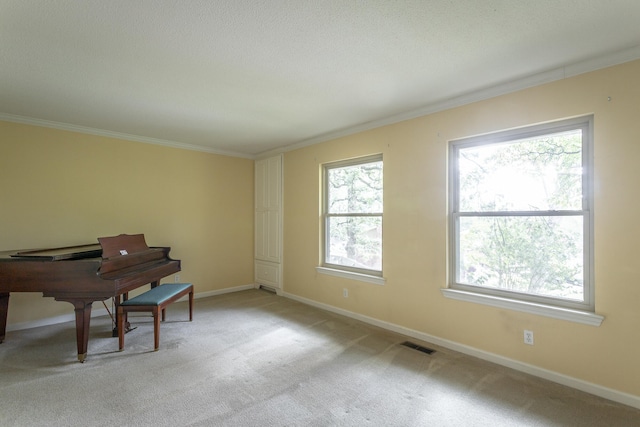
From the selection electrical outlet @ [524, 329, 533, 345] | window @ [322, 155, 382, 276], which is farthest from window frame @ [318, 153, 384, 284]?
electrical outlet @ [524, 329, 533, 345]

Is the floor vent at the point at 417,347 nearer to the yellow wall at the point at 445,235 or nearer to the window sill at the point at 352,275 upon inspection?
the yellow wall at the point at 445,235

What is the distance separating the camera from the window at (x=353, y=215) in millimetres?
3627

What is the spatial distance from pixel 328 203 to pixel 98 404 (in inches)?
122

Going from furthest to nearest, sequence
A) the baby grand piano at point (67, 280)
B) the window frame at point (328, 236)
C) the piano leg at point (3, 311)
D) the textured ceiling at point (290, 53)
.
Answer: the window frame at point (328, 236) < the piano leg at point (3, 311) < the baby grand piano at point (67, 280) < the textured ceiling at point (290, 53)

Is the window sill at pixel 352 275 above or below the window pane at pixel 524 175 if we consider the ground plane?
below

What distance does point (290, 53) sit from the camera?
2.07m

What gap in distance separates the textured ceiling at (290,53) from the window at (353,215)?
815mm

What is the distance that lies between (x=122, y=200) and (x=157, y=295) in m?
1.79

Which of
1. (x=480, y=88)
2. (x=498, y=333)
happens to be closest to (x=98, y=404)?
(x=498, y=333)

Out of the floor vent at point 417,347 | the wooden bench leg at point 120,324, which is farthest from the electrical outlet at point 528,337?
the wooden bench leg at point 120,324

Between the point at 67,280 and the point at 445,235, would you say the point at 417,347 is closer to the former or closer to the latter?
the point at 445,235

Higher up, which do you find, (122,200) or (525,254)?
(122,200)

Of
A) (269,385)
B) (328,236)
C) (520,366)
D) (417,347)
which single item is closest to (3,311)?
(269,385)

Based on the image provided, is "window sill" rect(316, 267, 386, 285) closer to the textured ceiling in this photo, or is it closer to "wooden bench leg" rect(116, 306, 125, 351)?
the textured ceiling
